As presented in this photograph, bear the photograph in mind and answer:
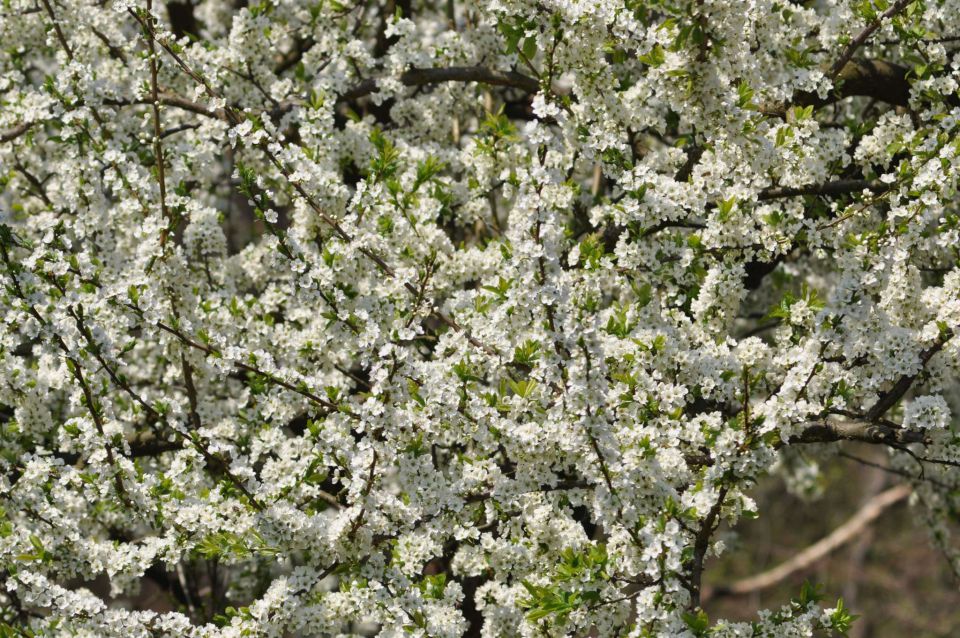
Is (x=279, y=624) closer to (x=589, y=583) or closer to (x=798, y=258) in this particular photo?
(x=589, y=583)

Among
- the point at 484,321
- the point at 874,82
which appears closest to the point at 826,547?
the point at 874,82

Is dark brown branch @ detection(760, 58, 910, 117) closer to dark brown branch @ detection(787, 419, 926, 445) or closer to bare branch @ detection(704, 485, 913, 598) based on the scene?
dark brown branch @ detection(787, 419, 926, 445)

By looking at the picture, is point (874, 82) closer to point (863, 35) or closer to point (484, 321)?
point (863, 35)

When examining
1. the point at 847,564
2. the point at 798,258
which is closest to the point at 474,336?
the point at 798,258

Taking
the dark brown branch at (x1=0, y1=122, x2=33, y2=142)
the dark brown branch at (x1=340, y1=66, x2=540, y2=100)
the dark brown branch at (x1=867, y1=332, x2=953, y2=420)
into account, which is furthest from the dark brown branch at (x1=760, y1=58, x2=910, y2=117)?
the dark brown branch at (x1=0, y1=122, x2=33, y2=142)

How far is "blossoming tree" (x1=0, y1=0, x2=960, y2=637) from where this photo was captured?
460 centimetres

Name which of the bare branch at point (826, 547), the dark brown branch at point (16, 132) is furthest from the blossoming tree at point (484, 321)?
the bare branch at point (826, 547)

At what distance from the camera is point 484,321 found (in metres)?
5.32

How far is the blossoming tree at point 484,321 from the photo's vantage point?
460 centimetres

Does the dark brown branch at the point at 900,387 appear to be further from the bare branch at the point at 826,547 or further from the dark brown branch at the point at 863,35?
the bare branch at the point at 826,547

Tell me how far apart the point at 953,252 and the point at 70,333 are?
4304mm

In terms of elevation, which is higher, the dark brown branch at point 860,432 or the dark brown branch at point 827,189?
the dark brown branch at point 827,189

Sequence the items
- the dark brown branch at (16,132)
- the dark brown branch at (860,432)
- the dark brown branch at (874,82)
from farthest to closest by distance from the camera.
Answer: the dark brown branch at (16,132)
the dark brown branch at (874,82)
the dark brown branch at (860,432)

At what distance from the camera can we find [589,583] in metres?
4.40
